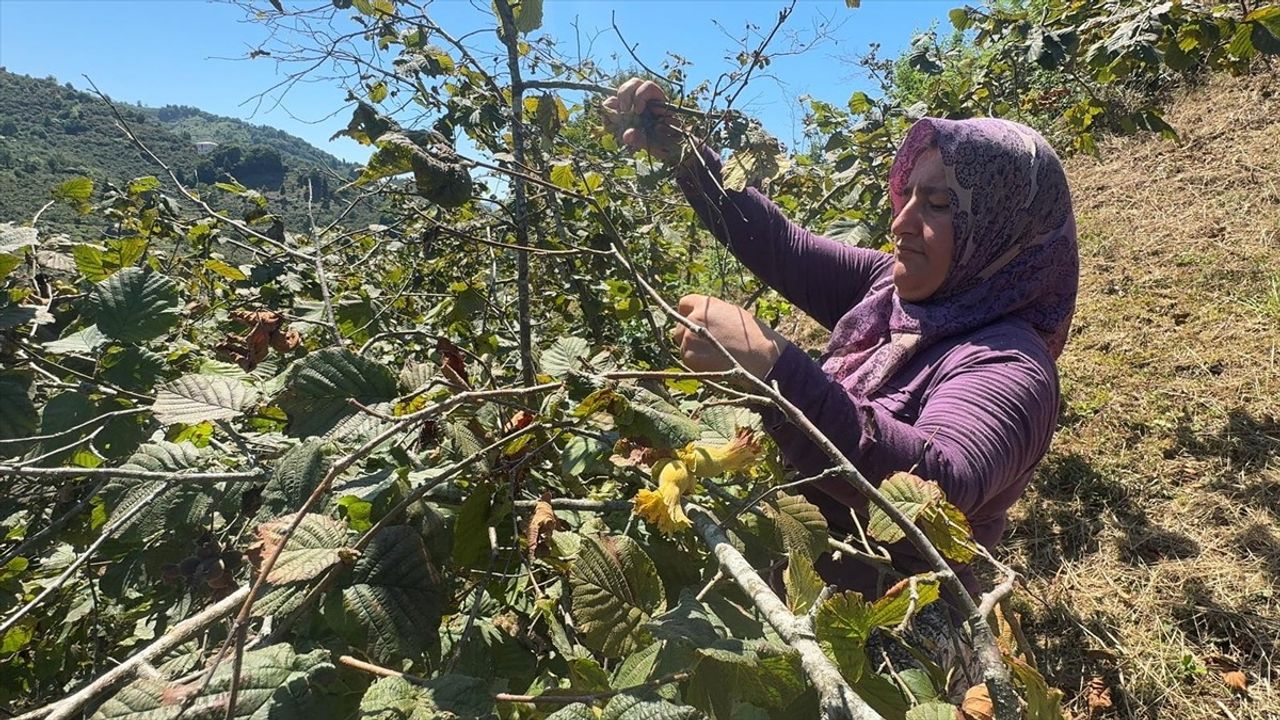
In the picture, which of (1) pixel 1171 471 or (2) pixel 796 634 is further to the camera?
(1) pixel 1171 471

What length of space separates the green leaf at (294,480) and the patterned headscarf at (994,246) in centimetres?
116

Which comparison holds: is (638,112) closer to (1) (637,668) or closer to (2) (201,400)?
(2) (201,400)

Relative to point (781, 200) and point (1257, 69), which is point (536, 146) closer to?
point (781, 200)

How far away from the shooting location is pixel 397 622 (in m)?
0.68

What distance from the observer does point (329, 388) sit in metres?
0.83

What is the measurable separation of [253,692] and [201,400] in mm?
498

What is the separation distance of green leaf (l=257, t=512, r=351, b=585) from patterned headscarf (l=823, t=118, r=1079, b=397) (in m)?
1.18

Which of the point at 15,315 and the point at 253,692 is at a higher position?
the point at 15,315

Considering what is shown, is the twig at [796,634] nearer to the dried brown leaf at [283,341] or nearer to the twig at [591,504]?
the twig at [591,504]

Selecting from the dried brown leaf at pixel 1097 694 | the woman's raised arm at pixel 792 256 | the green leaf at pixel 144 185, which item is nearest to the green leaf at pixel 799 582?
the woman's raised arm at pixel 792 256

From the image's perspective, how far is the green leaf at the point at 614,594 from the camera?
68 cm

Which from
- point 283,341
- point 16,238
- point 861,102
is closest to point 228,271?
point 16,238

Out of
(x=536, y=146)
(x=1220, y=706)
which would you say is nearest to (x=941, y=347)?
(x=536, y=146)

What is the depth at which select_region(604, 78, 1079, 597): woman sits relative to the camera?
1020mm
